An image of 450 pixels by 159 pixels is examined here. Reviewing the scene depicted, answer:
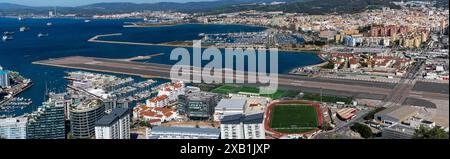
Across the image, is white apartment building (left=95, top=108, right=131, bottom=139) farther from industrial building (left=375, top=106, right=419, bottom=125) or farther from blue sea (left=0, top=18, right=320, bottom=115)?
industrial building (left=375, top=106, right=419, bottom=125)

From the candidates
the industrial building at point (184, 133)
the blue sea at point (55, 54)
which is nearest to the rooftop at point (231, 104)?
the industrial building at point (184, 133)

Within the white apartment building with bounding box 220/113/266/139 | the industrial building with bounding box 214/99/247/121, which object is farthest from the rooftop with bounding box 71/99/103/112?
the white apartment building with bounding box 220/113/266/139

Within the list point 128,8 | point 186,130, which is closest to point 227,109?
point 186,130

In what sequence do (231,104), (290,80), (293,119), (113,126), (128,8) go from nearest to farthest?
1. (113,126)
2. (293,119)
3. (231,104)
4. (290,80)
5. (128,8)

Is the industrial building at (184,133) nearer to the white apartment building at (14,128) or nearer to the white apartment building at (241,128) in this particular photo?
the white apartment building at (241,128)

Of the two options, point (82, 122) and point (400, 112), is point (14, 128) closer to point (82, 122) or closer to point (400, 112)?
point (82, 122)

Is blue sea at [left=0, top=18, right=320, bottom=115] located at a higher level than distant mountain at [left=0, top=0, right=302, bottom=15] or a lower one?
lower

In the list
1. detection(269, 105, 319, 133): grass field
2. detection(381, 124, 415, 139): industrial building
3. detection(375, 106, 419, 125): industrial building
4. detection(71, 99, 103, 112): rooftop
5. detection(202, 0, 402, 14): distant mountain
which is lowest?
detection(269, 105, 319, 133): grass field
